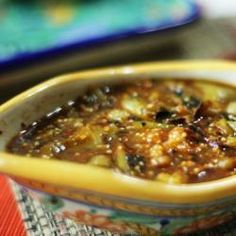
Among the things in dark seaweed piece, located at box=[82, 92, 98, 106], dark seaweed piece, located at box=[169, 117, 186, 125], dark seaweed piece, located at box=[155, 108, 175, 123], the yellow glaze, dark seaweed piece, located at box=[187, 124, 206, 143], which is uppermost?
the yellow glaze

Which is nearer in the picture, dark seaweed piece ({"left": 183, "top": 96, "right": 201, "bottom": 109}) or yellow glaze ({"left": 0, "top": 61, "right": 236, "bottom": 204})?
yellow glaze ({"left": 0, "top": 61, "right": 236, "bottom": 204})

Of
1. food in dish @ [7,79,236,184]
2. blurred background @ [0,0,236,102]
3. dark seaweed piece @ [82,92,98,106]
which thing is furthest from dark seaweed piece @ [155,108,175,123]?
blurred background @ [0,0,236,102]

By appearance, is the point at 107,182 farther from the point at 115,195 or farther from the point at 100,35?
the point at 100,35

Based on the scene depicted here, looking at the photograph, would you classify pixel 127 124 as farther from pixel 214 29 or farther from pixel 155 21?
pixel 214 29

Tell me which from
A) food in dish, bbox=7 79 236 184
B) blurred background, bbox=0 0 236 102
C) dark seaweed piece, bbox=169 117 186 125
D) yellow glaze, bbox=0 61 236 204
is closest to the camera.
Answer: yellow glaze, bbox=0 61 236 204

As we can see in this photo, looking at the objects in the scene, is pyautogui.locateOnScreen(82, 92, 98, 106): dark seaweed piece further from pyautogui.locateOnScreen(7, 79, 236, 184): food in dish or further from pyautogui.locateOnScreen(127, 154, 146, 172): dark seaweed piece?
pyautogui.locateOnScreen(127, 154, 146, 172): dark seaweed piece

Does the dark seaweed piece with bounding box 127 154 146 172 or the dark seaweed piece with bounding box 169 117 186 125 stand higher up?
the dark seaweed piece with bounding box 127 154 146 172

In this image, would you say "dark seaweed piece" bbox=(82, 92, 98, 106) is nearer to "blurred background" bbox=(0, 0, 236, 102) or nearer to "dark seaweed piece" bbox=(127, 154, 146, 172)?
"dark seaweed piece" bbox=(127, 154, 146, 172)

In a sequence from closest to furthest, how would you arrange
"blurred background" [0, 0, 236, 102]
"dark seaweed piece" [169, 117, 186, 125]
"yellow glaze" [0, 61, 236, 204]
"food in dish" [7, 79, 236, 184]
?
"yellow glaze" [0, 61, 236, 204] → "food in dish" [7, 79, 236, 184] → "dark seaweed piece" [169, 117, 186, 125] → "blurred background" [0, 0, 236, 102]
